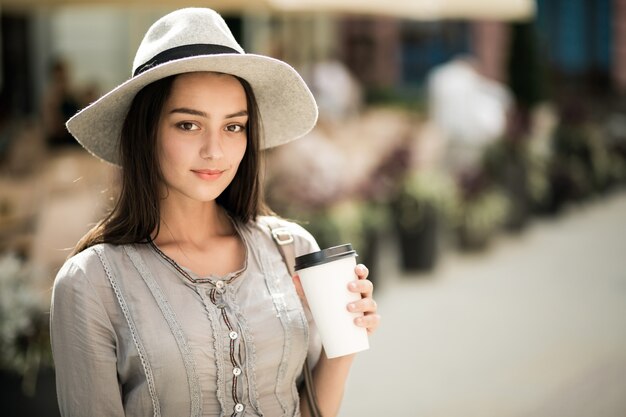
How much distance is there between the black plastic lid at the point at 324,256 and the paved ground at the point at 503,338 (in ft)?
10.0

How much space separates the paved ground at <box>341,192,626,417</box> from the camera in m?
5.08

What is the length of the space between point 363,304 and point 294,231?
1.21 ft

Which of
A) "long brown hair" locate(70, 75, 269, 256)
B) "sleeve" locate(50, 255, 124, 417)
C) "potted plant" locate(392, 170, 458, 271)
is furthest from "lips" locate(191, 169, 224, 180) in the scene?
"potted plant" locate(392, 170, 458, 271)

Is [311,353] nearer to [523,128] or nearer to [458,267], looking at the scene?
[458,267]

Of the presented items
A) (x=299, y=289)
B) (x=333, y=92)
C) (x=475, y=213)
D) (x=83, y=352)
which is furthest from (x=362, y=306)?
(x=333, y=92)

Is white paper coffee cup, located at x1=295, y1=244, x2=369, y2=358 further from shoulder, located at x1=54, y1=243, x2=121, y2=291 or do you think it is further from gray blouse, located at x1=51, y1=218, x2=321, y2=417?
shoulder, located at x1=54, y1=243, x2=121, y2=291

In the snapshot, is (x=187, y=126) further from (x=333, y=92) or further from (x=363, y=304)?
(x=333, y=92)

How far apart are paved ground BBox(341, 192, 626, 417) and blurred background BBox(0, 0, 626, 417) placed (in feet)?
0.07

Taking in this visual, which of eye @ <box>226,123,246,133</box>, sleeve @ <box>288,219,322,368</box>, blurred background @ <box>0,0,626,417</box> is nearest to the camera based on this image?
eye @ <box>226,123,246,133</box>

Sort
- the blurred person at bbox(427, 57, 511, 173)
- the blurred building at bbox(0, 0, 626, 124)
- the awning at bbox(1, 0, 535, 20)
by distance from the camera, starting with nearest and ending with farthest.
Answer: the awning at bbox(1, 0, 535, 20) < the blurred person at bbox(427, 57, 511, 173) < the blurred building at bbox(0, 0, 626, 124)

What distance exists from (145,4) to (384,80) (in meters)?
9.61

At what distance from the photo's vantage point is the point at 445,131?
34.7ft

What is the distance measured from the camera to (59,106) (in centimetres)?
870

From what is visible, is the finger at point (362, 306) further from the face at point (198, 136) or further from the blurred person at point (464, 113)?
the blurred person at point (464, 113)
